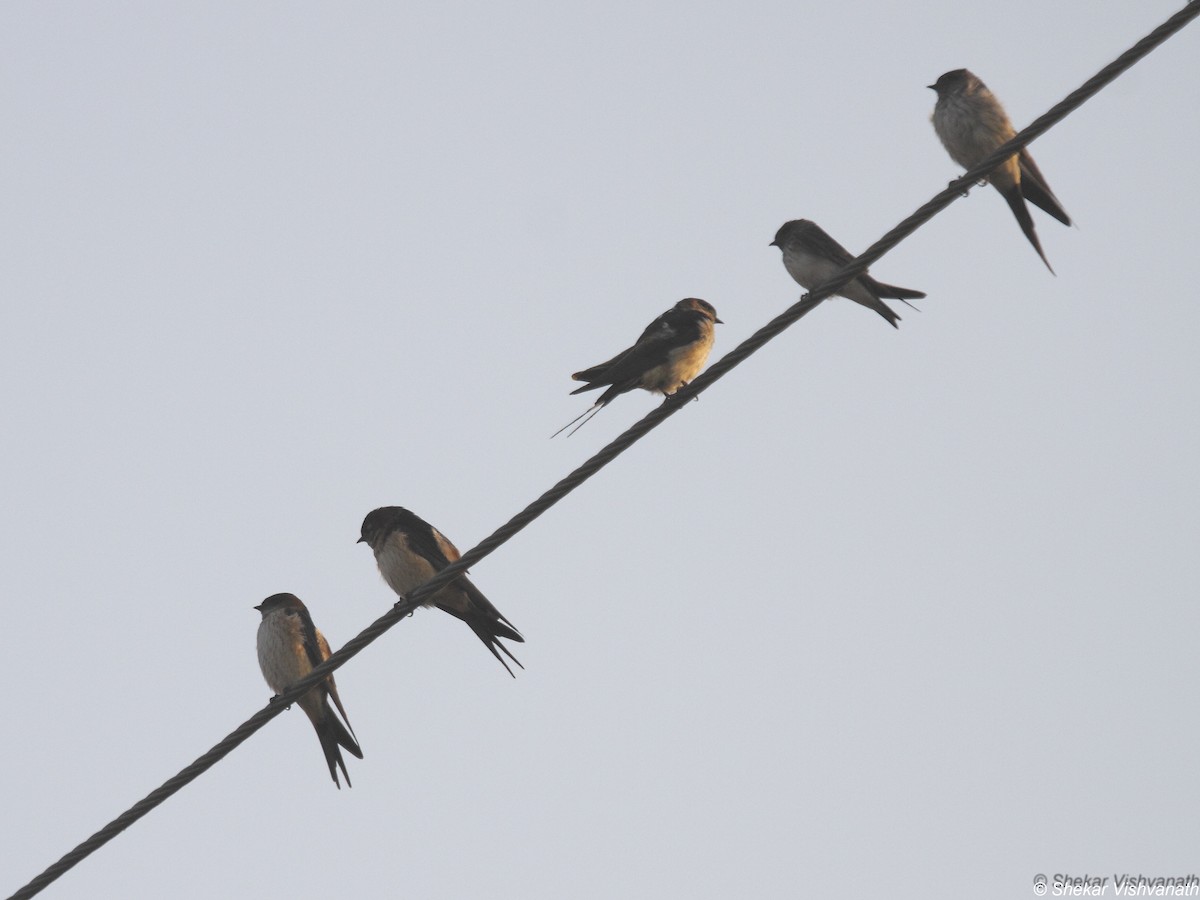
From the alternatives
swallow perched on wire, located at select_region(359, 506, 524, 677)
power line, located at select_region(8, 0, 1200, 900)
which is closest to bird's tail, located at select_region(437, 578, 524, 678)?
swallow perched on wire, located at select_region(359, 506, 524, 677)

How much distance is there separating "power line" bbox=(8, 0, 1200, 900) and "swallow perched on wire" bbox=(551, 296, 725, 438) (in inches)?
95.0

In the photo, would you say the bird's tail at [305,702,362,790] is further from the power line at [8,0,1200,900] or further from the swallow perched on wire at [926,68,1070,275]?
the swallow perched on wire at [926,68,1070,275]

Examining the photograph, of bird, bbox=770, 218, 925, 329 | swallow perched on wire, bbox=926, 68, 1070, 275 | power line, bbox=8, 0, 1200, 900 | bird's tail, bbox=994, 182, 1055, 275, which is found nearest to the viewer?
power line, bbox=8, 0, 1200, 900

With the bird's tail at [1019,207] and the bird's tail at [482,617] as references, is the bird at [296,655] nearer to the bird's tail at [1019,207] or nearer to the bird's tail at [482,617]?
the bird's tail at [482,617]

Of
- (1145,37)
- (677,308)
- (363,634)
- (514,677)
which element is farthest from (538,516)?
(677,308)

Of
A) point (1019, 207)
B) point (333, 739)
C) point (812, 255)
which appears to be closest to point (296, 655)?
point (333, 739)

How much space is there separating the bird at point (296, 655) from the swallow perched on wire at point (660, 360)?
2.23 m

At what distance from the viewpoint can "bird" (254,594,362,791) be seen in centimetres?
799

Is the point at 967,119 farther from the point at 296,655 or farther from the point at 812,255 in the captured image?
the point at 296,655

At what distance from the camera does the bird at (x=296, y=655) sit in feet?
26.2

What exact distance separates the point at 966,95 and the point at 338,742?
482 centimetres

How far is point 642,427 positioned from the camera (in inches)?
202

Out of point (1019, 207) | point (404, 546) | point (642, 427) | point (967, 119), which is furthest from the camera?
point (404, 546)

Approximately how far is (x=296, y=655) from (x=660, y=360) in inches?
107
